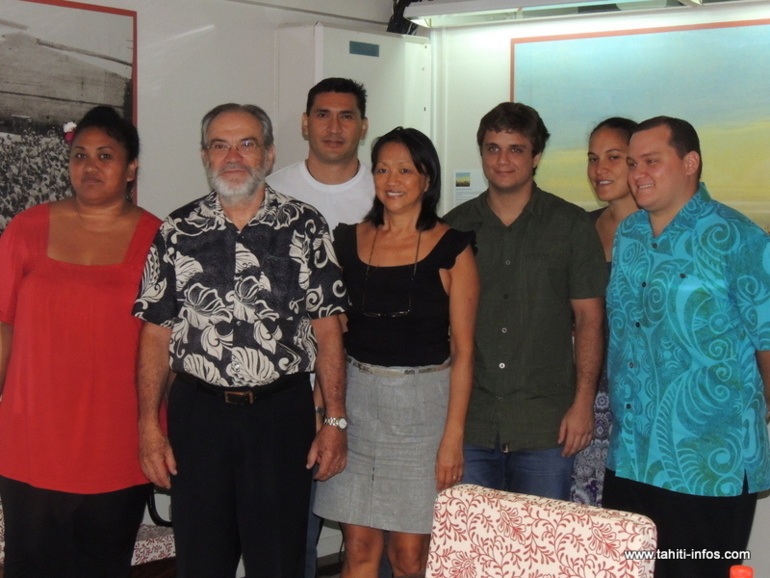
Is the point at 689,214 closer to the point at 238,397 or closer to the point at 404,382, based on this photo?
the point at 404,382

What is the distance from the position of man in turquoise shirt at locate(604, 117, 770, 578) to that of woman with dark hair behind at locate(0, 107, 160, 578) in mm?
1465

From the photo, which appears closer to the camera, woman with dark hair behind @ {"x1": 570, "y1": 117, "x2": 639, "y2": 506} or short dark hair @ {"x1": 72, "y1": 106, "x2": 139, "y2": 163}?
short dark hair @ {"x1": 72, "y1": 106, "x2": 139, "y2": 163}

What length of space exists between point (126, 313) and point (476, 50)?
2492mm

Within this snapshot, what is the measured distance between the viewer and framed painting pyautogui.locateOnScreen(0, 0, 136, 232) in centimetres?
346

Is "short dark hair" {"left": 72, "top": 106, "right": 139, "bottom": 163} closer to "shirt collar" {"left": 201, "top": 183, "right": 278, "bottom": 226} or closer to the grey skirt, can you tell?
"shirt collar" {"left": 201, "top": 183, "right": 278, "bottom": 226}

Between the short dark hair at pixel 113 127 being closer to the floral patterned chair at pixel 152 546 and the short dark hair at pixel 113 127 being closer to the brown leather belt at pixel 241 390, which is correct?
the brown leather belt at pixel 241 390

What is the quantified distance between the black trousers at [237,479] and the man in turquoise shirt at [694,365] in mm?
961

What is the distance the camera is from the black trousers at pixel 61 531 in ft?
9.01

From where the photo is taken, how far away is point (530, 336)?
2936 mm

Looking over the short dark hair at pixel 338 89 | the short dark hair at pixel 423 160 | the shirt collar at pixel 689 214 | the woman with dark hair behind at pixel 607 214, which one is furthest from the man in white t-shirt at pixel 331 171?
the shirt collar at pixel 689 214

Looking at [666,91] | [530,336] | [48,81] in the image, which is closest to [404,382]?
[530,336]

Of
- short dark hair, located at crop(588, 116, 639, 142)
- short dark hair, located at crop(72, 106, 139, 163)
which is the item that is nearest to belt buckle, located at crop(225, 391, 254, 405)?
short dark hair, located at crop(72, 106, 139, 163)

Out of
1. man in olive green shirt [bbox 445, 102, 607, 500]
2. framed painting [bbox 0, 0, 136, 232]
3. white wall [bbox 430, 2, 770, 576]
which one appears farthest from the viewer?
white wall [bbox 430, 2, 770, 576]

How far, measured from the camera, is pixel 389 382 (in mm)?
2734
